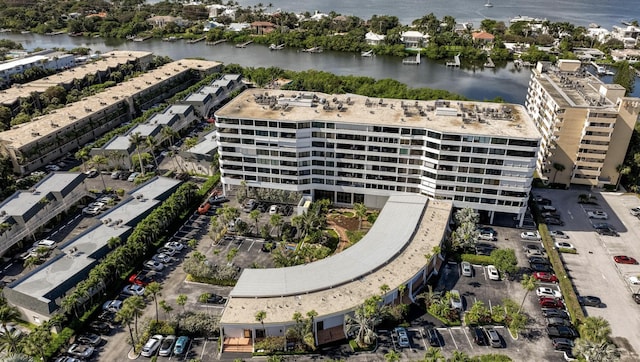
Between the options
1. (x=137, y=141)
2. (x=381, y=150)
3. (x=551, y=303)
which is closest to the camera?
(x=551, y=303)

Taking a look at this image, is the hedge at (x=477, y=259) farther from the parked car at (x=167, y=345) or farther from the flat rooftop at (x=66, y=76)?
the flat rooftop at (x=66, y=76)

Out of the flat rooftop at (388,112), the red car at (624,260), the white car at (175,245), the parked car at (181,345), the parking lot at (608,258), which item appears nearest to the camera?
the parked car at (181,345)

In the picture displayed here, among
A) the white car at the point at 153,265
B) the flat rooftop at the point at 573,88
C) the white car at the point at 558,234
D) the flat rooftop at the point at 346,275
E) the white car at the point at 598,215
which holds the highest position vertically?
the flat rooftop at the point at 573,88

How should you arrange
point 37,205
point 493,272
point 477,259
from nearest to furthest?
point 493,272
point 477,259
point 37,205

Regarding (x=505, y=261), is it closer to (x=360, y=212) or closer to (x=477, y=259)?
(x=477, y=259)

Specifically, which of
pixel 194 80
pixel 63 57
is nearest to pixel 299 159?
pixel 194 80

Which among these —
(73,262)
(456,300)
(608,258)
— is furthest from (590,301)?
(73,262)

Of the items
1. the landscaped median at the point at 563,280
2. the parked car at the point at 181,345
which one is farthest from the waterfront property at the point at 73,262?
the landscaped median at the point at 563,280
